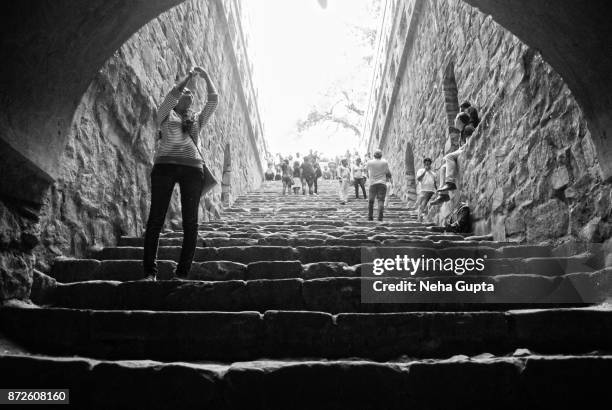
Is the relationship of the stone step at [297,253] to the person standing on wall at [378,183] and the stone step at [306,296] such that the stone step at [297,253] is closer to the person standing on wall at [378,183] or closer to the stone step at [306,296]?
the stone step at [306,296]

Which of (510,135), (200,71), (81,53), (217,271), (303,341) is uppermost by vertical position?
(200,71)

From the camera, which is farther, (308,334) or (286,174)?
(286,174)

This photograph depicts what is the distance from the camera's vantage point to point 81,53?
8.81ft

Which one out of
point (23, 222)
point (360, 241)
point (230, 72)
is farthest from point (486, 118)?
point (230, 72)

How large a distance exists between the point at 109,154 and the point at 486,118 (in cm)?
472

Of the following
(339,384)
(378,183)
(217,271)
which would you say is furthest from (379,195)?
(339,384)

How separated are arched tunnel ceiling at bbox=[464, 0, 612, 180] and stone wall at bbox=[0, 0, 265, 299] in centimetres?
352

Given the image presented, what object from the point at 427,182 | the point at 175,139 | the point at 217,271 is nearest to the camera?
the point at 175,139

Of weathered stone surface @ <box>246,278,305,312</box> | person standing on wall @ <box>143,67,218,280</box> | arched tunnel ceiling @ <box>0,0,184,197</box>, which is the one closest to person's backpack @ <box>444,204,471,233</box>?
weathered stone surface @ <box>246,278,305,312</box>

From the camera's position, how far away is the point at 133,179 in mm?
4859

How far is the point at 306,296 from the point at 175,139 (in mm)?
1626

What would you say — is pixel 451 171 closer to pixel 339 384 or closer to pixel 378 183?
pixel 378 183

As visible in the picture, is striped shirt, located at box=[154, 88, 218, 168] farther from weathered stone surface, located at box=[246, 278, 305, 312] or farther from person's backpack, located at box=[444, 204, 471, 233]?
person's backpack, located at box=[444, 204, 471, 233]

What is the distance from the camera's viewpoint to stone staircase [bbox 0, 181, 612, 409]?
1.92 m
